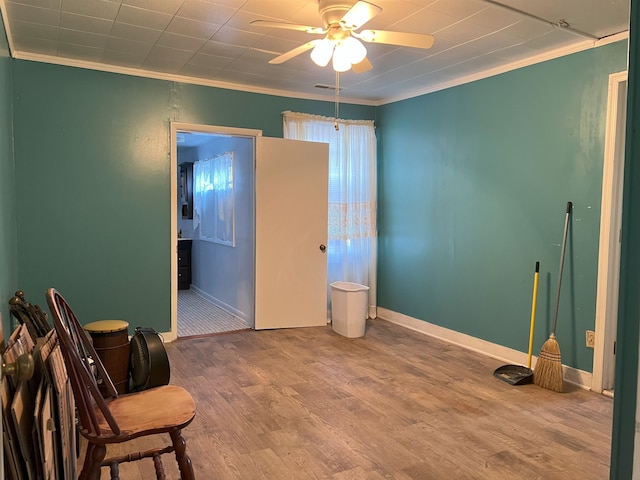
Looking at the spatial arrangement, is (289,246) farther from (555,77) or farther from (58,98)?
(555,77)

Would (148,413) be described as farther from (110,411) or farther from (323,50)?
(323,50)

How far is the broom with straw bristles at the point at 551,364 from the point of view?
3477 mm

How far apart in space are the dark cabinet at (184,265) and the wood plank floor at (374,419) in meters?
3.33

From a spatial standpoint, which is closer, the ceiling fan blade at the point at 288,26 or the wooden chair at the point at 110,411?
the wooden chair at the point at 110,411

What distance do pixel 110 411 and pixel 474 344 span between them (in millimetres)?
3434

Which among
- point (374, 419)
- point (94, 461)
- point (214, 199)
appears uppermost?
point (214, 199)

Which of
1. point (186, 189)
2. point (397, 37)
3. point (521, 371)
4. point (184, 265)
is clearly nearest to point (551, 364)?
Result: point (521, 371)

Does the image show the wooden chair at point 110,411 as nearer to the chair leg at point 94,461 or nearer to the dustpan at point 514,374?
the chair leg at point 94,461

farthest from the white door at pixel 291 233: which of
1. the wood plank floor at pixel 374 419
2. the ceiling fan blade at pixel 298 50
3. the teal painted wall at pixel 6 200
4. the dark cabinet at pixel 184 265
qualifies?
the dark cabinet at pixel 184 265

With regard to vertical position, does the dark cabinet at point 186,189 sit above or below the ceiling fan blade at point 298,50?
below

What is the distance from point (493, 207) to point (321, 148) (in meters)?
1.91

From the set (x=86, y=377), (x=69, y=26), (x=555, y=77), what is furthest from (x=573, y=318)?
(x=69, y=26)

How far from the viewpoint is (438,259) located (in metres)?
4.86

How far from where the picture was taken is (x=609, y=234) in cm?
338
